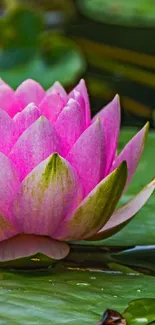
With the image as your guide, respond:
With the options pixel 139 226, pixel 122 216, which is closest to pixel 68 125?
pixel 122 216

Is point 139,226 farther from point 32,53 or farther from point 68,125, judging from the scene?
point 32,53

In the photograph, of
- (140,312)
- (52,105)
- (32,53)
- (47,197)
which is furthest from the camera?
(32,53)

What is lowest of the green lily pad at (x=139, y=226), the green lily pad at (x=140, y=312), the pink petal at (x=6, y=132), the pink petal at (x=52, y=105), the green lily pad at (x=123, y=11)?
the green lily pad at (x=140, y=312)

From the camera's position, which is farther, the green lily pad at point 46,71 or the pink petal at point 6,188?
the green lily pad at point 46,71

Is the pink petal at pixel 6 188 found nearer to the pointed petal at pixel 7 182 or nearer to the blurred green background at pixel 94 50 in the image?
the pointed petal at pixel 7 182

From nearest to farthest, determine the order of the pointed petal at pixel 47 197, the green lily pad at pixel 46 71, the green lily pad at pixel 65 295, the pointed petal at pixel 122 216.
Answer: the green lily pad at pixel 65 295, the pointed petal at pixel 47 197, the pointed petal at pixel 122 216, the green lily pad at pixel 46 71

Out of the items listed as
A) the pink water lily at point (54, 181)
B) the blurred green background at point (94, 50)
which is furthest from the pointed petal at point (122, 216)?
the blurred green background at point (94, 50)

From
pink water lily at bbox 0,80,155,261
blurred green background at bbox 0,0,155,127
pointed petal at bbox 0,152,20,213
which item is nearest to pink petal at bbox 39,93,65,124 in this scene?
pink water lily at bbox 0,80,155,261
